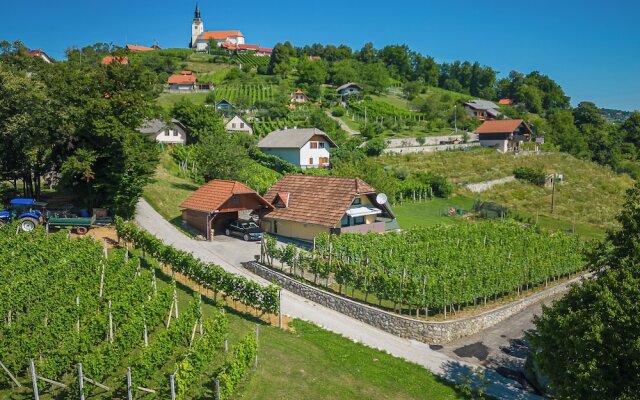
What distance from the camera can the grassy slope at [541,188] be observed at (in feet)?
183

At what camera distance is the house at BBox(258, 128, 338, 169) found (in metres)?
65.5

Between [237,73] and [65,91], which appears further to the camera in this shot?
[237,73]

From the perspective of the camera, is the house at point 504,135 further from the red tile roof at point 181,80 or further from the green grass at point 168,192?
the red tile roof at point 181,80

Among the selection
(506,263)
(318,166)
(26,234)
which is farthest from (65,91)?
(318,166)

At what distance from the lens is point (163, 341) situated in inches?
661

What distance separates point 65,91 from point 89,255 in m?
15.9

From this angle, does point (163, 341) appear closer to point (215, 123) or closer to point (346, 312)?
point (346, 312)

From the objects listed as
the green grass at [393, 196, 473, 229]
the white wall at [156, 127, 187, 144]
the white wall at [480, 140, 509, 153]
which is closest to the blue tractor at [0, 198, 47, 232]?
the green grass at [393, 196, 473, 229]

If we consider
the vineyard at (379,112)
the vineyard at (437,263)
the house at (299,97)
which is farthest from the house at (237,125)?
the vineyard at (437,263)

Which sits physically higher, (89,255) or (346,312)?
(89,255)

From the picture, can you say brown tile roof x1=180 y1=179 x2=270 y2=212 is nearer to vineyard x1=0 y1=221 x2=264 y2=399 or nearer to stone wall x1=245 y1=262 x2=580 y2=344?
stone wall x1=245 y1=262 x2=580 y2=344

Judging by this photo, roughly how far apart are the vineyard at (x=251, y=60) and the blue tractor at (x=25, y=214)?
119057 mm

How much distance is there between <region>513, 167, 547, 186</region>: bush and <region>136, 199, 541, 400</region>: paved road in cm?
4535

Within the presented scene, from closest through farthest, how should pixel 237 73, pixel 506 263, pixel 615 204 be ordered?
pixel 506 263
pixel 615 204
pixel 237 73
